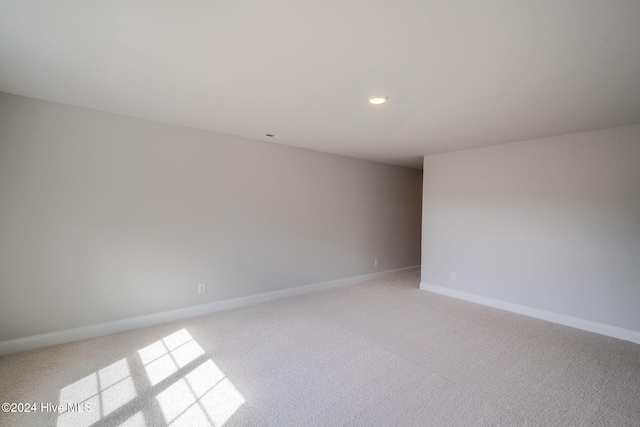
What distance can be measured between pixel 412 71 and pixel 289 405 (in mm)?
2447

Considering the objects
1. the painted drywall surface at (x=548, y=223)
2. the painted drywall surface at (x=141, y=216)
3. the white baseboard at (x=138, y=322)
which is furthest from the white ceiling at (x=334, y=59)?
the white baseboard at (x=138, y=322)

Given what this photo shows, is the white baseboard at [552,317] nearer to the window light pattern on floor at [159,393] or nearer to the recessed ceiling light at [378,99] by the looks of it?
the recessed ceiling light at [378,99]

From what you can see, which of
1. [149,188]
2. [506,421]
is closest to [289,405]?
[506,421]

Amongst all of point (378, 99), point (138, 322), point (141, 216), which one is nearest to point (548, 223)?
point (378, 99)

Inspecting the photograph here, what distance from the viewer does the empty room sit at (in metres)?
1.63

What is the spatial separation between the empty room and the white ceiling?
0.05 ft

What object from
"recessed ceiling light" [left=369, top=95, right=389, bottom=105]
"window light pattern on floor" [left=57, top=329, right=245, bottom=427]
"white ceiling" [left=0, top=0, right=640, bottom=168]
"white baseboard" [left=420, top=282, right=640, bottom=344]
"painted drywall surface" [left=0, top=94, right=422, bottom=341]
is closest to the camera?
"white ceiling" [left=0, top=0, right=640, bottom=168]

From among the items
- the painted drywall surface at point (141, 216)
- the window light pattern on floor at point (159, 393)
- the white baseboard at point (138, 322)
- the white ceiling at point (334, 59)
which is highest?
the white ceiling at point (334, 59)

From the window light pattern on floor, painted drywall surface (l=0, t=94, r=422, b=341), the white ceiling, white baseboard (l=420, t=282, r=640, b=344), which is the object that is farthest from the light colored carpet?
the white ceiling

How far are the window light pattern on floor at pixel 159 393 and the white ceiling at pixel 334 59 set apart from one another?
2.31 meters

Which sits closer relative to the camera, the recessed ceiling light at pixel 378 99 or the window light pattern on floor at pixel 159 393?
the window light pattern on floor at pixel 159 393

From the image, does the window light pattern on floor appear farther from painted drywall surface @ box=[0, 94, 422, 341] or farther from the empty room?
painted drywall surface @ box=[0, 94, 422, 341]

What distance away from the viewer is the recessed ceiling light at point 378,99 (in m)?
2.37

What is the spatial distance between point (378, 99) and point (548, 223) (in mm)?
2902
